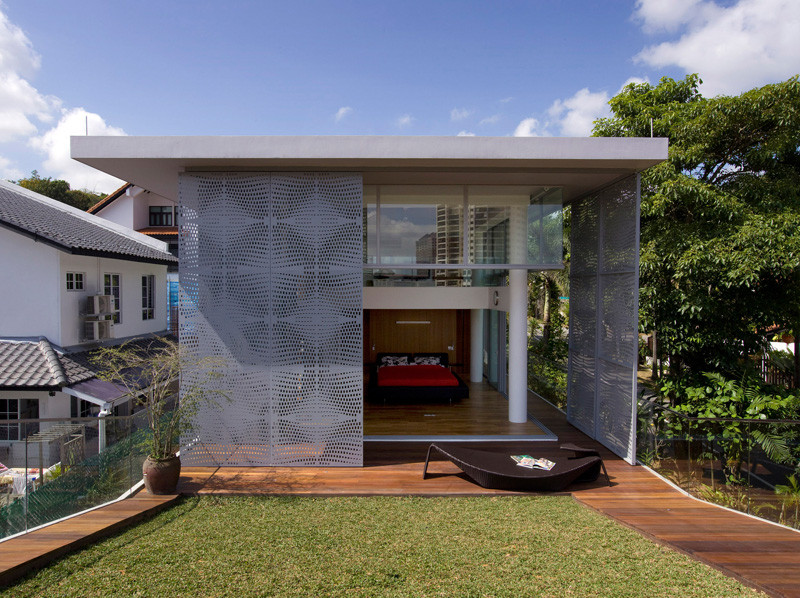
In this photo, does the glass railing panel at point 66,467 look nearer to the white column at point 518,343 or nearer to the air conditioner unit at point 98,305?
the air conditioner unit at point 98,305

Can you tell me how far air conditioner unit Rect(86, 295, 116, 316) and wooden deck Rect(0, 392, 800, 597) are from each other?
6.18 m

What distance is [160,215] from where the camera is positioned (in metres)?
20.9

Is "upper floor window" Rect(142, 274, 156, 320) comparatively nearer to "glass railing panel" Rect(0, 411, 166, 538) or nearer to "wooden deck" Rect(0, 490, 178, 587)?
"glass railing panel" Rect(0, 411, 166, 538)

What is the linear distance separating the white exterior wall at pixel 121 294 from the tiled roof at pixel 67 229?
477mm

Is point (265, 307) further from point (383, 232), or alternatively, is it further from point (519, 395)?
point (519, 395)

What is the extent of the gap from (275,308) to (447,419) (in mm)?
4395

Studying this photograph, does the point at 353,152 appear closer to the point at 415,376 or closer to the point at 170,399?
the point at 170,399

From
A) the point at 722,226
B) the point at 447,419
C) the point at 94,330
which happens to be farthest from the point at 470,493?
the point at 94,330

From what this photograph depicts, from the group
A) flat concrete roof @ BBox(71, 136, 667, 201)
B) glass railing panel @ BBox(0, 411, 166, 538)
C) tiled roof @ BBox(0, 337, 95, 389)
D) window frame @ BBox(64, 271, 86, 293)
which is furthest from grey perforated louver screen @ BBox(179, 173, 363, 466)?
window frame @ BBox(64, 271, 86, 293)

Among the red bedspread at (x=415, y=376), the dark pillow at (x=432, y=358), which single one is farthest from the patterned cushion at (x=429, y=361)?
the red bedspread at (x=415, y=376)

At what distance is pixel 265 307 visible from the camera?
6648mm

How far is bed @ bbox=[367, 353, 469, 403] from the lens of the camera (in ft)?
34.2

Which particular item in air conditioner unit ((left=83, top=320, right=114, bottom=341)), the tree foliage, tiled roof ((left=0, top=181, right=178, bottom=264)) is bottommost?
air conditioner unit ((left=83, top=320, right=114, bottom=341))

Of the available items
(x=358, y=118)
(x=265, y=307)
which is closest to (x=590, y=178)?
(x=265, y=307)
